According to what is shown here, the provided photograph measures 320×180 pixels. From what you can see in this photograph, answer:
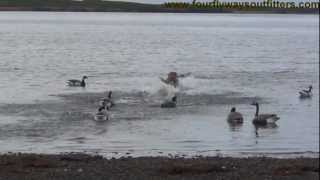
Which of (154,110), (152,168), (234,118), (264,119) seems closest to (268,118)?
(264,119)

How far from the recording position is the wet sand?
1346cm

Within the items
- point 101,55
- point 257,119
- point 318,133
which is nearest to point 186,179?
point 318,133

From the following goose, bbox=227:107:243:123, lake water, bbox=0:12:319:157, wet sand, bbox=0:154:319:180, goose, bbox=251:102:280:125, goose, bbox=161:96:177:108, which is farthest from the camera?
goose, bbox=161:96:177:108

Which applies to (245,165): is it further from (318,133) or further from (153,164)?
(318,133)

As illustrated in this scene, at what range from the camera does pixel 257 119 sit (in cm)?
2372

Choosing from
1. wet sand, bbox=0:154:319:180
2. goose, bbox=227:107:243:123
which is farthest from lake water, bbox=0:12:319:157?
wet sand, bbox=0:154:319:180

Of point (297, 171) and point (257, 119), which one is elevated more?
point (257, 119)

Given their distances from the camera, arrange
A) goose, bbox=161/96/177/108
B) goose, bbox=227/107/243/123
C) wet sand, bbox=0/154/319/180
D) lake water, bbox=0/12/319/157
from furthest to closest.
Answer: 1. goose, bbox=161/96/177/108
2. goose, bbox=227/107/243/123
3. lake water, bbox=0/12/319/157
4. wet sand, bbox=0/154/319/180

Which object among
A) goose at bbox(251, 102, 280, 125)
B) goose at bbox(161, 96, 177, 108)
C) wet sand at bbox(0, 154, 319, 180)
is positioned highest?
goose at bbox(161, 96, 177, 108)

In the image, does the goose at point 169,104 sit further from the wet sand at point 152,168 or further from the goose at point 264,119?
the wet sand at point 152,168

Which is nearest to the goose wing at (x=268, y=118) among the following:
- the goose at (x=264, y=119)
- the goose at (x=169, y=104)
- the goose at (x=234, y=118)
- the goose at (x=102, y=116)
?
the goose at (x=264, y=119)

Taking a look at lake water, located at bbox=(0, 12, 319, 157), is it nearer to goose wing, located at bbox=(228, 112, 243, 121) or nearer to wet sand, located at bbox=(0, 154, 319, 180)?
goose wing, located at bbox=(228, 112, 243, 121)

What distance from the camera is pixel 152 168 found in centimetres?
1458

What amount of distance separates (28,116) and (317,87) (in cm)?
1625
